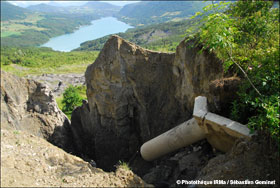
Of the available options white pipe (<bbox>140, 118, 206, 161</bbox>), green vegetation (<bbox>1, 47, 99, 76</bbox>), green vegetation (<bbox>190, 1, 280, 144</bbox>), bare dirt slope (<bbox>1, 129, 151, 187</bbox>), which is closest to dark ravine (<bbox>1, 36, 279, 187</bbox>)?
white pipe (<bbox>140, 118, 206, 161</bbox>)

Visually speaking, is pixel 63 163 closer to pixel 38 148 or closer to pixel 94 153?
pixel 38 148

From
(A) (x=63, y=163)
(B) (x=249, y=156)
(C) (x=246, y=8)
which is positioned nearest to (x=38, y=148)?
(A) (x=63, y=163)

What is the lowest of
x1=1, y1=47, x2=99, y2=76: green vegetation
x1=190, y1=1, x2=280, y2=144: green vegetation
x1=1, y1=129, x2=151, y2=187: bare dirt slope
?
x1=1, y1=47, x2=99, y2=76: green vegetation

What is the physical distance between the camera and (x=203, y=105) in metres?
6.94

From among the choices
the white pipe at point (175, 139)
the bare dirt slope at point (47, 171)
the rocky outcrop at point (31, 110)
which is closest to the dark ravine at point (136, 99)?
the white pipe at point (175, 139)

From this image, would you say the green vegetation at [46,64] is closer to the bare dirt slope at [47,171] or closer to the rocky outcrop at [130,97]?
the rocky outcrop at [130,97]

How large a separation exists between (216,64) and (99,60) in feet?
24.4

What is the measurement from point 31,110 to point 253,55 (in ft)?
41.7

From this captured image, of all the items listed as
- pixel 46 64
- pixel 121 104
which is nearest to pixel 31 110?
pixel 121 104

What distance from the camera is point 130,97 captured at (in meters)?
13.0

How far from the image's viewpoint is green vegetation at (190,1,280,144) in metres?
4.47

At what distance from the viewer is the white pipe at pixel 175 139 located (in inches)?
285

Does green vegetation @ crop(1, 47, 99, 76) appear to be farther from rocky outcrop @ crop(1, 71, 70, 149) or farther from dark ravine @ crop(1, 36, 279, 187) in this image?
dark ravine @ crop(1, 36, 279, 187)

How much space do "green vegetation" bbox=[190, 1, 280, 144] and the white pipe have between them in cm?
162
